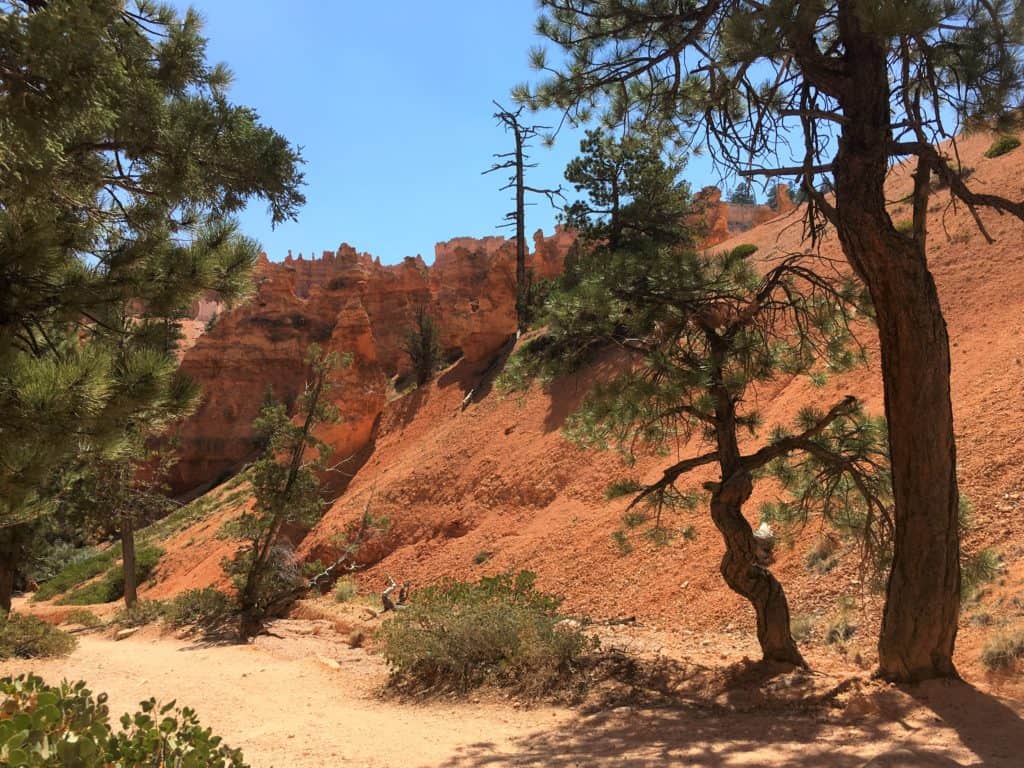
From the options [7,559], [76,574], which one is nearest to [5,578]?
[7,559]

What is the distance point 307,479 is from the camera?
1516cm

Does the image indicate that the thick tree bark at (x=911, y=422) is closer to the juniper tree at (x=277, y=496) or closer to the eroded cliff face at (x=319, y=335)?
the juniper tree at (x=277, y=496)

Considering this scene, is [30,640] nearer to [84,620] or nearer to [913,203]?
[84,620]

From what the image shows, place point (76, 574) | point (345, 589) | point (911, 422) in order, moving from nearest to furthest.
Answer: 1. point (911, 422)
2. point (345, 589)
3. point (76, 574)

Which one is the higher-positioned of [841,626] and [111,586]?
[111,586]

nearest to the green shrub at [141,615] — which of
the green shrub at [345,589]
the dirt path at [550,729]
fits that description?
the green shrub at [345,589]

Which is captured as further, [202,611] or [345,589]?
[345,589]

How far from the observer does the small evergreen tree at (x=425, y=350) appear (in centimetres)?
3047

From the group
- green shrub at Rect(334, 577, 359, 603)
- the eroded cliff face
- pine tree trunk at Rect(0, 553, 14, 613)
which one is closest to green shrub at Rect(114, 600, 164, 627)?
pine tree trunk at Rect(0, 553, 14, 613)

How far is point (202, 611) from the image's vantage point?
14.7 m

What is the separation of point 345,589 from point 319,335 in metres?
28.8

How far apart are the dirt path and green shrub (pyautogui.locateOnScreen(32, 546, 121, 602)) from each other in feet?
65.3

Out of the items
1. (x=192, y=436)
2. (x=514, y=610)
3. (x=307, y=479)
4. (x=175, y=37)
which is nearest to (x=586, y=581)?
(x=514, y=610)

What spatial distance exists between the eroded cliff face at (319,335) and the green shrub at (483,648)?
Answer: 17965mm
